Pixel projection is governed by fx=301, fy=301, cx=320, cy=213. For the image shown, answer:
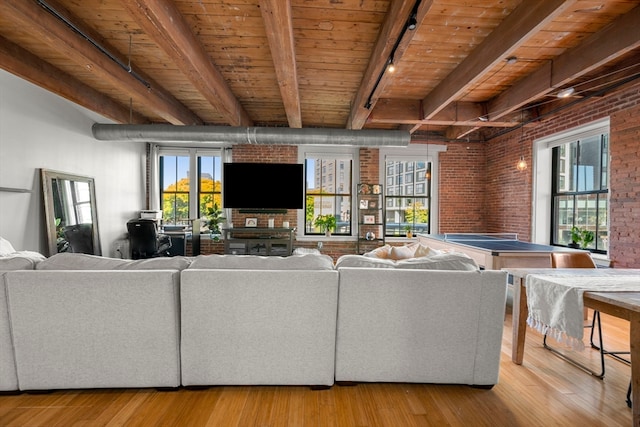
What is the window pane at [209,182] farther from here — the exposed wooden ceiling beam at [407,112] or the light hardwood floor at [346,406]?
the light hardwood floor at [346,406]

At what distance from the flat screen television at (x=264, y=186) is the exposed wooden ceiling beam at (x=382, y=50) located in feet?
7.25

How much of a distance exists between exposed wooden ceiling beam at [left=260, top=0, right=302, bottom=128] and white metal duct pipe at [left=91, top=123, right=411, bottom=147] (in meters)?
0.99

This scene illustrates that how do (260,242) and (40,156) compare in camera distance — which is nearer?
(40,156)

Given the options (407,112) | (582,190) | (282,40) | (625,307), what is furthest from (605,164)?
(282,40)

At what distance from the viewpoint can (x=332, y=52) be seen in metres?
3.31

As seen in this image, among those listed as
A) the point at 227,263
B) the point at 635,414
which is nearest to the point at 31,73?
the point at 227,263

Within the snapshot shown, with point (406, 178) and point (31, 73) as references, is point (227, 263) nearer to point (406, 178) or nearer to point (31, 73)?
point (31, 73)

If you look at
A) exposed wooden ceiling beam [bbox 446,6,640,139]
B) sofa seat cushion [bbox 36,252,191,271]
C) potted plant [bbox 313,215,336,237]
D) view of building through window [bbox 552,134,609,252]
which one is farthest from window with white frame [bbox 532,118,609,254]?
sofa seat cushion [bbox 36,252,191,271]

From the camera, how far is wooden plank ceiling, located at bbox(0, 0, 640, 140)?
2.55 metres

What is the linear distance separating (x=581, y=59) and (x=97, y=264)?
482 centimetres

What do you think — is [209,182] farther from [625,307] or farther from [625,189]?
[625,189]

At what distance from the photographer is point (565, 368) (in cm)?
233

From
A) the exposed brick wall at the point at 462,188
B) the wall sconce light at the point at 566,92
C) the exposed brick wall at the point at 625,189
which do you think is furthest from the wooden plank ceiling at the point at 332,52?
the exposed brick wall at the point at 462,188

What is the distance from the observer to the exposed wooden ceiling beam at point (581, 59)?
268 centimetres
